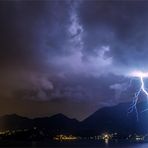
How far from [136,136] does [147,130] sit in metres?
7.42

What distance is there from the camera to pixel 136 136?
19500cm

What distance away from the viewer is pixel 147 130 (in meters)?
198

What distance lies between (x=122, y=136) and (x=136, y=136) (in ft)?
26.6

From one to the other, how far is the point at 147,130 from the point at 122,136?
44.8ft

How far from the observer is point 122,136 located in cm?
19938
